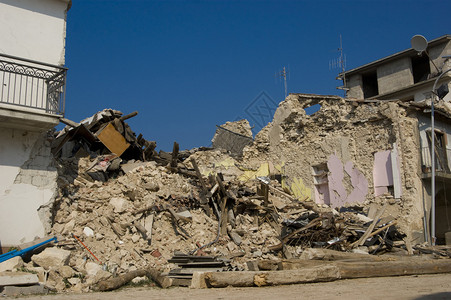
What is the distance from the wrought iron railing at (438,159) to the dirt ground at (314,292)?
26.7 feet

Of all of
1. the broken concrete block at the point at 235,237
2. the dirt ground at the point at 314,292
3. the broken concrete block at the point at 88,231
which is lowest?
the dirt ground at the point at 314,292

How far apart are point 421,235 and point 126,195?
34.6 ft

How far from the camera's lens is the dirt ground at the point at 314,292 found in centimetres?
689

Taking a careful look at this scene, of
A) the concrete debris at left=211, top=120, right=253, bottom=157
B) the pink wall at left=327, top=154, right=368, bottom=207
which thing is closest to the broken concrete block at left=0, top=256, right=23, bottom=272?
the pink wall at left=327, top=154, right=368, bottom=207

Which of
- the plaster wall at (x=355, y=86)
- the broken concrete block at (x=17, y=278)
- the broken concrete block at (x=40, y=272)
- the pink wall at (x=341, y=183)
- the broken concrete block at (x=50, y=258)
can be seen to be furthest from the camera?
the plaster wall at (x=355, y=86)

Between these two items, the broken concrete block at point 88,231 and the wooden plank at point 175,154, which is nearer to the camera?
the broken concrete block at point 88,231

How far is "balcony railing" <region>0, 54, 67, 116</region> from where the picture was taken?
10.1 metres

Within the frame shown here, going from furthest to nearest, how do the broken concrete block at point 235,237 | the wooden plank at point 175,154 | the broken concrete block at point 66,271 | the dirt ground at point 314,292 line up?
the wooden plank at point 175,154 < the broken concrete block at point 235,237 < the broken concrete block at point 66,271 < the dirt ground at point 314,292

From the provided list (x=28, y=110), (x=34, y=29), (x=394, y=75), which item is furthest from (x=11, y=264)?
(x=394, y=75)

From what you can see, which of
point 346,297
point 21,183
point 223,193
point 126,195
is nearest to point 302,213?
point 223,193

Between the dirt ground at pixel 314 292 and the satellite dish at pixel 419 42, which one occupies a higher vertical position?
the satellite dish at pixel 419 42

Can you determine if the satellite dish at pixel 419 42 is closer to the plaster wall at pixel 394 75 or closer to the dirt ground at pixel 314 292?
the dirt ground at pixel 314 292

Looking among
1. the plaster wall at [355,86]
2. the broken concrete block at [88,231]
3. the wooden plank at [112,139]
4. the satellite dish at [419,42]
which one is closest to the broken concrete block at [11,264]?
the broken concrete block at [88,231]

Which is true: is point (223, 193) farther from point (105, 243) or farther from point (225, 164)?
point (225, 164)
